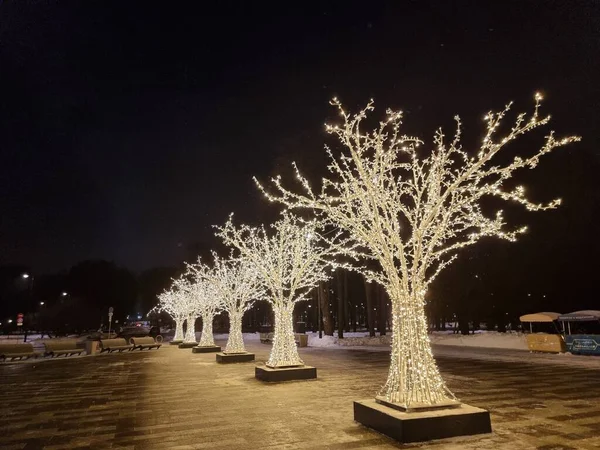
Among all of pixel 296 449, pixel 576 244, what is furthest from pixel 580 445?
pixel 576 244

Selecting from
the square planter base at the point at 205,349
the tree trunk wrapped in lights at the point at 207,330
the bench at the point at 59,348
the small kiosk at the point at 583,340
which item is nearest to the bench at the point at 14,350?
the bench at the point at 59,348

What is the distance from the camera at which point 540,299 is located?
27922 mm

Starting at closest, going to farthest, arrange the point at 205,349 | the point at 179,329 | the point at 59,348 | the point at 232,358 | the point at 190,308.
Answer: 1. the point at 232,358
2. the point at 59,348
3. the point at 205,349
4. the point at 190,308
5. the point at 179,329

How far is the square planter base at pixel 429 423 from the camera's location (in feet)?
18.5

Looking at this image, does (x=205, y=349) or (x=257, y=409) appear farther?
(x=205, y=349)

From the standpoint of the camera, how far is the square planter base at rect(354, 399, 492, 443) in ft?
18.5

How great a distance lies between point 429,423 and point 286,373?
5948 millimetres

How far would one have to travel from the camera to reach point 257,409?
7.86m

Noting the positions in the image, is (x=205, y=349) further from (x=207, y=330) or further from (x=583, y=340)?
(x=583, y=340)

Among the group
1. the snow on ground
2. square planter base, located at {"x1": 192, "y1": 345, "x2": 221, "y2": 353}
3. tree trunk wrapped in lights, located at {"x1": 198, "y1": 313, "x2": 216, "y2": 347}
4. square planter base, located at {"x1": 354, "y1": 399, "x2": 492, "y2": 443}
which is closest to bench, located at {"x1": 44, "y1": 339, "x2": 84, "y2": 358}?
square planter base, located at {"x1": 192, "y1": 345, "x2": 221, "y2": 353}

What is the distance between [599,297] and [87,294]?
57210 mm

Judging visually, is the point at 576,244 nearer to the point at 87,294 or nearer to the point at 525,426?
the point at 525,426

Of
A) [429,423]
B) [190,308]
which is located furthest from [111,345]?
[429,423]

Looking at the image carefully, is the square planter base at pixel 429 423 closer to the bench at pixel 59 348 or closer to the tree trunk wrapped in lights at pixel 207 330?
the tree trunk wrapped in lights at pixel 207 330
